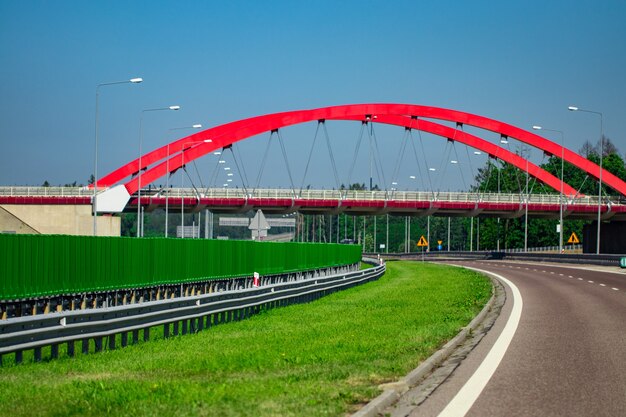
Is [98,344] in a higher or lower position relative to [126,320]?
lower

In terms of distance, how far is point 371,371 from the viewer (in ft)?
41.4

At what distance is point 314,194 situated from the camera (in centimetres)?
9744

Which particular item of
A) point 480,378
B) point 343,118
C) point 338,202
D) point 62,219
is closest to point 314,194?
point 338,202

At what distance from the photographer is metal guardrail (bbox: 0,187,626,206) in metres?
92.1

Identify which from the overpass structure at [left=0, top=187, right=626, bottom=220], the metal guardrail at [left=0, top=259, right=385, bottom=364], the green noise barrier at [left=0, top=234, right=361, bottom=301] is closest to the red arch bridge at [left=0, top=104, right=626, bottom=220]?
the overpass structure at [left=0, top=187, right=626, bottom=220]

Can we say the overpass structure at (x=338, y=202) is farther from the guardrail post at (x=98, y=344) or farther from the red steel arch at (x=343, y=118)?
the guardrail post at (x=98, y=344)

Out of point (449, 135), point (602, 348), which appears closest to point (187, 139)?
point (449, 135)

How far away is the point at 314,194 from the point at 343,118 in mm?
7971

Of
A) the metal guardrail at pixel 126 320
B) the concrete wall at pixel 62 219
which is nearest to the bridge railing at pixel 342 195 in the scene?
the concrete wall at pixel 62 219

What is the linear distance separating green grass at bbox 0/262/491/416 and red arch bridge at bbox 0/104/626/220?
219ft

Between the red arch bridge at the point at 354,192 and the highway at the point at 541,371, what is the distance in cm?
6664

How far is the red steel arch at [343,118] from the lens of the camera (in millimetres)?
88750

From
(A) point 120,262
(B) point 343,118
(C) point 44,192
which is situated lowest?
(A) point 120,262

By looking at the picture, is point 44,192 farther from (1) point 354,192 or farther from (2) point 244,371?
(2) point 244,371
